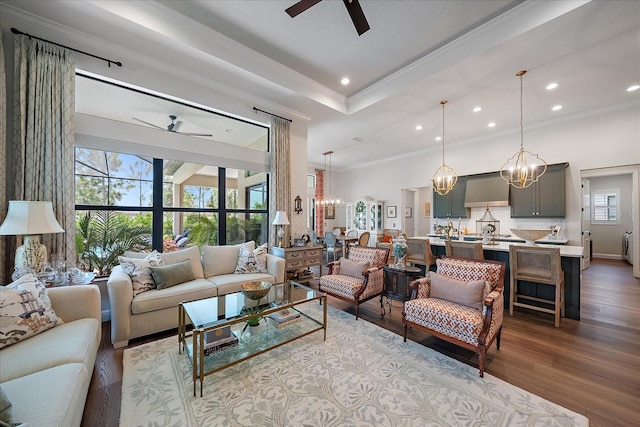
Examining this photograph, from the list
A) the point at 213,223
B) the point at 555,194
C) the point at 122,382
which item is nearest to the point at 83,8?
the point at 213,223

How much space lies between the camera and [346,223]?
31.1ft

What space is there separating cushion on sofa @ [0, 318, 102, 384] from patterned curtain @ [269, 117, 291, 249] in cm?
289

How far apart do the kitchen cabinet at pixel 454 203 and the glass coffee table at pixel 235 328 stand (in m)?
5.43

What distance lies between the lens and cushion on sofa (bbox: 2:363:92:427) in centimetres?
105

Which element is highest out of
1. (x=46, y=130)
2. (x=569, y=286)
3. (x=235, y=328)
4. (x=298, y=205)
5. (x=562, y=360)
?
(x=46, y=130)

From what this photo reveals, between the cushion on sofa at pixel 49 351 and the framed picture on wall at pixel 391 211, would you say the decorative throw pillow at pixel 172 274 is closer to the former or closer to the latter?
the cushion on sofa at pixel 49 351

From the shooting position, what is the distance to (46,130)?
8.47 ft

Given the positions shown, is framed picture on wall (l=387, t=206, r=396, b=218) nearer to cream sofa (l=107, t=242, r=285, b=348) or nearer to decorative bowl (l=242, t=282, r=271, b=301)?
cream sofa (l=107, t=242, r=285, b=348)

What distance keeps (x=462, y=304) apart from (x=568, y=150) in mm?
5094

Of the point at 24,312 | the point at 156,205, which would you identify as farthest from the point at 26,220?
the point at 156,205

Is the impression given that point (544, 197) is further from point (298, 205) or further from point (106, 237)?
point (106, 237)

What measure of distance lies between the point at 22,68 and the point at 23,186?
1196 mm

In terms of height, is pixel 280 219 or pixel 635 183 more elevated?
pixel 635 183

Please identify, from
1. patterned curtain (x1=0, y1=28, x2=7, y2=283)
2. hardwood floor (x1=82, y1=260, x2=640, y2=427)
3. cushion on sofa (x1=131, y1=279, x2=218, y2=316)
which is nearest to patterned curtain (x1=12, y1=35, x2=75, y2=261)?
patterned curtain (x1=0, y1=28, x2=7, y2=283)
